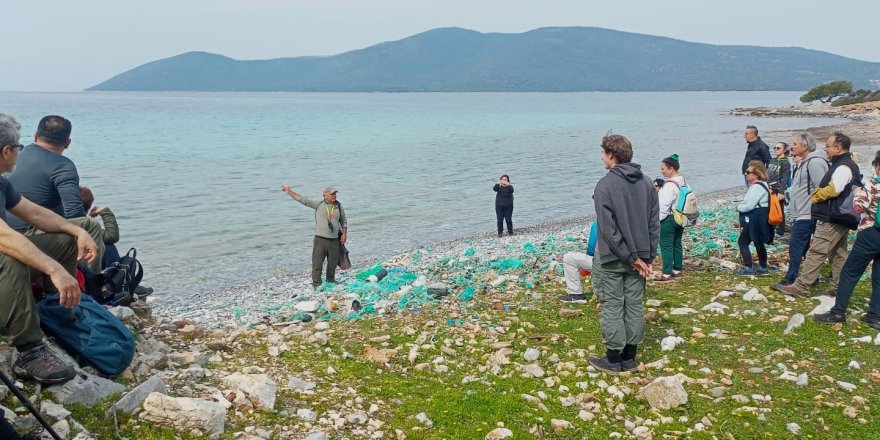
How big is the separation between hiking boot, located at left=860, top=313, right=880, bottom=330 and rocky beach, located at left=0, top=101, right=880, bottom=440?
109 millimetres

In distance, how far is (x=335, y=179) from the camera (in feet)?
123

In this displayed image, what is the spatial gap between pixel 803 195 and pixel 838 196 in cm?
90

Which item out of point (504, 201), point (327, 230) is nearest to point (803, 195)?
point (327, 230)

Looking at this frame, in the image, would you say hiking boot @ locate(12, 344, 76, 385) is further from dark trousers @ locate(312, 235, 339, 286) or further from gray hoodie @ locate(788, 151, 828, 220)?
→ gray hoodie @ locate(788, 151, 828, 220)

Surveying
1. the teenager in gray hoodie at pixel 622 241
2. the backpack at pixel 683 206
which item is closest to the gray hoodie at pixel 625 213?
the teenager in gray hoodie at pixel 622 241

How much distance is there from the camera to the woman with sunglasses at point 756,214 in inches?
396

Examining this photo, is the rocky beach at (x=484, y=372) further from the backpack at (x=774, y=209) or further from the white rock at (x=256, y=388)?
the backpack at (x=774, y=209)

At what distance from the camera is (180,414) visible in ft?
16.4

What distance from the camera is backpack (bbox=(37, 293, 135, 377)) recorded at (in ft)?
18.1

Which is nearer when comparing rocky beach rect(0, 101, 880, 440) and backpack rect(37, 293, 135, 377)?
rocky beach rect(0, 101, 880, 440)

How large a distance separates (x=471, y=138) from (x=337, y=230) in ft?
185

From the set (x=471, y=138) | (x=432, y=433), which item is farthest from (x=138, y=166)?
(x=432, y=433)

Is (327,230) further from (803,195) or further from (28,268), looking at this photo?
(803,195)

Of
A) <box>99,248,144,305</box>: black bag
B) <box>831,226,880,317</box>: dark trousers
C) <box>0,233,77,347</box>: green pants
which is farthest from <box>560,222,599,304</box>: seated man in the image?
<box>0,233,77,347</box>: green pants
